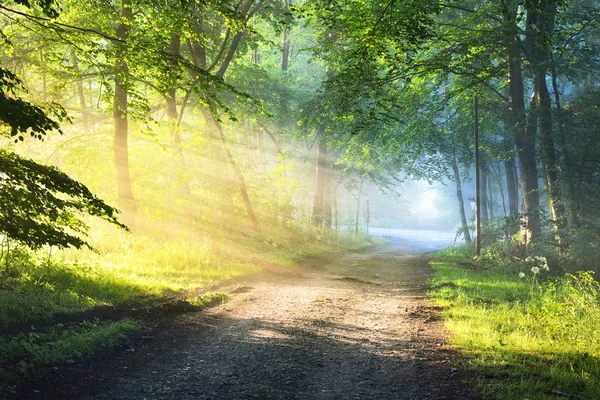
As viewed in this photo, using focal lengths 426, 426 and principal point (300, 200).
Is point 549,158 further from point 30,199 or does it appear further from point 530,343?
point 30,199

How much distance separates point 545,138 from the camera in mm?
15453

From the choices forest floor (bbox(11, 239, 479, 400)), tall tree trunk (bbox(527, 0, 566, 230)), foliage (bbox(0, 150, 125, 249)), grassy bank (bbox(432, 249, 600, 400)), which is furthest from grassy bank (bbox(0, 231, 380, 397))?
tall tree trunk (bbox(527, 0, 566, 230))

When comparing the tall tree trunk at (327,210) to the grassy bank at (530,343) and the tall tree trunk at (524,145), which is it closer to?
the tall tree trunk at (524,145)

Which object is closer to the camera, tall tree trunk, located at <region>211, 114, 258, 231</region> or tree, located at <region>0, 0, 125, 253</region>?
tree, located at <region>0, 0, 125, 253</region>

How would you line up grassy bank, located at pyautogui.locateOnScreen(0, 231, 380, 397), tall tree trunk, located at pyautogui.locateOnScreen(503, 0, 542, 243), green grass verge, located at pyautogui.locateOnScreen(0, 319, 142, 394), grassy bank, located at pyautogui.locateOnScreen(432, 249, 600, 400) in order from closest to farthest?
green grass verge, located at pyautogui.locateOnScreen(0, 319, 142, 394) < grassy bank, located at pyautogui.locateOnScreen(432, 249, 600, 400) < grassy bank, located at pyautogui.locateOnScreen(0, 231, 380, 397) < tall tree trunk, located at pyautogui.locateOnScreen(503, 0, 542, 243)

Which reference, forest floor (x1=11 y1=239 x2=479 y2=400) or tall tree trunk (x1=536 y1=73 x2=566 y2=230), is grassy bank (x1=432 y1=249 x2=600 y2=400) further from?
tall tree trunk (x1=536 y1=73 x2=566 y2=230)

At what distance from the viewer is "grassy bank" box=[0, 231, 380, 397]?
5.30m

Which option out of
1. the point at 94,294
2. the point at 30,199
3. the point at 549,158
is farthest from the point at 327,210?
the point at 30,199

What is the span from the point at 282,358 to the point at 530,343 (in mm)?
3726

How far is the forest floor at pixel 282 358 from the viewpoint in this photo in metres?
4.66

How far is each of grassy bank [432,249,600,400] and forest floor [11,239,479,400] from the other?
0.38 meters

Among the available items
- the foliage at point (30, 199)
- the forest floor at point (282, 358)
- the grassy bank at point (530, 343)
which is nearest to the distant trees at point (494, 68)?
the forest floor at point (282, 358)

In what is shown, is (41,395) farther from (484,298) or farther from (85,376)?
(484,298)

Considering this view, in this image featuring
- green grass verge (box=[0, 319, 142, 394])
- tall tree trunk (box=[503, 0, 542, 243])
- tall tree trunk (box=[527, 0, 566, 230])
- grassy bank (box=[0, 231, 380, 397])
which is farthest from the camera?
tall tree trunk (box=[503, 0, 542, 243])
